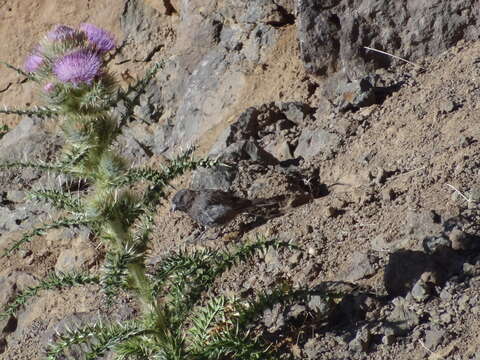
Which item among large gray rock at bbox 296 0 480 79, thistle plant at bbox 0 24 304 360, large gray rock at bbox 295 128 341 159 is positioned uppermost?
thistle plant at bbox 0 24 304 360

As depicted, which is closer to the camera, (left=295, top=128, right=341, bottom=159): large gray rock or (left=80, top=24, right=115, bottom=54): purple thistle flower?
(left=80, top=24, right=115, bottom=54): purple thistle flower

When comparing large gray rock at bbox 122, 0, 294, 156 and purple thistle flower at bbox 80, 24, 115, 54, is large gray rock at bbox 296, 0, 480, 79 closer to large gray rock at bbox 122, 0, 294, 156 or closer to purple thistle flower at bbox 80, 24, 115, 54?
large gray rock at bbox 122, 0, 294, 156

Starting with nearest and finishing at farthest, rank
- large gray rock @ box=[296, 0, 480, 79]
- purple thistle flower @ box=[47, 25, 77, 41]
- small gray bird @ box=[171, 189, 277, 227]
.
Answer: purple thistle flower @ box=[47, 25, 77, 41] → small gray bird @ box=[171, 189, 277, 227] → large gray rock @ box=[296, 0, 480, 79]

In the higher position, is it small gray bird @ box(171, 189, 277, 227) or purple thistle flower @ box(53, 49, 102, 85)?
purple thistle flower @ box(53, 49, 102, 85)

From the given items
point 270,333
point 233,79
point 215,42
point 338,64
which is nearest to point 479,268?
point 270,333

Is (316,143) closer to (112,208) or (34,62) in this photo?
(112,208)

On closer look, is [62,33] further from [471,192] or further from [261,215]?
[471,192]

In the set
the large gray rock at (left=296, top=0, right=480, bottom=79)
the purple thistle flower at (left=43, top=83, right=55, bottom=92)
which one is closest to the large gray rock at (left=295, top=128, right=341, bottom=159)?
the large gray rock at (left=296, top=0, right=480, bottom=79)

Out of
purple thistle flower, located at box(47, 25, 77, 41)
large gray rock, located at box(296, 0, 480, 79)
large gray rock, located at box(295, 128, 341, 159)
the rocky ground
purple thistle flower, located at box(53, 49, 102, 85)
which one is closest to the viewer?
purple thistle flower, located at box(53, 49, 102, 85)
